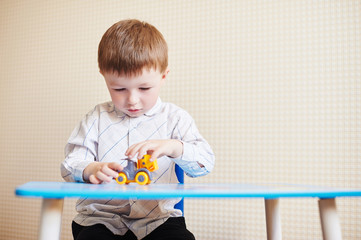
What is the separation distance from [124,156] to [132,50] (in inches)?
10.2

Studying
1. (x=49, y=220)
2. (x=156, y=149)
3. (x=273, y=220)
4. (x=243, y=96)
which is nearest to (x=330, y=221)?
(x=273, y=220)

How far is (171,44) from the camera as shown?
1.38 m

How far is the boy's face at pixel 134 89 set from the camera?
2.60ft

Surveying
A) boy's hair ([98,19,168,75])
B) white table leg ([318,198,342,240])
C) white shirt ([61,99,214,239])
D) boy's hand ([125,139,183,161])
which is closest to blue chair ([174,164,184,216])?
white shirt ([61,99,214,239])

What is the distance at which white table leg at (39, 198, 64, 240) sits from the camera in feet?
1.66

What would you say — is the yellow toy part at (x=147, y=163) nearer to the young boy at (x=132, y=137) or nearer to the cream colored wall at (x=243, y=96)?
the young boy at (x=132, y=137)

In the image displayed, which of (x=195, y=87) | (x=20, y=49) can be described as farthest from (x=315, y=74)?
(x=20, y=49)

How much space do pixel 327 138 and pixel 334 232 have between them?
1.99ft

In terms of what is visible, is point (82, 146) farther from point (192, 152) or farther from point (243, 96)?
point (243, 96)

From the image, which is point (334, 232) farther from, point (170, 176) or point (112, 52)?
point (112, 52)

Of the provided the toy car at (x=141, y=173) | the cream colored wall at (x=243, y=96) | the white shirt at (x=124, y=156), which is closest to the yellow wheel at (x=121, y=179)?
the toy car at (x=141, y=173)

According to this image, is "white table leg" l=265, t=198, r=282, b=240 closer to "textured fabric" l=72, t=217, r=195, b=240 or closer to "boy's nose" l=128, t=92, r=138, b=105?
"textured fabric" l=72, t=217, r=195, b=240

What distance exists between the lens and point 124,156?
34.3 inches

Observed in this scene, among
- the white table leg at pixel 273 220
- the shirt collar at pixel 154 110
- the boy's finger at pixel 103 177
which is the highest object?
the shirt collar at pixel 154 110
